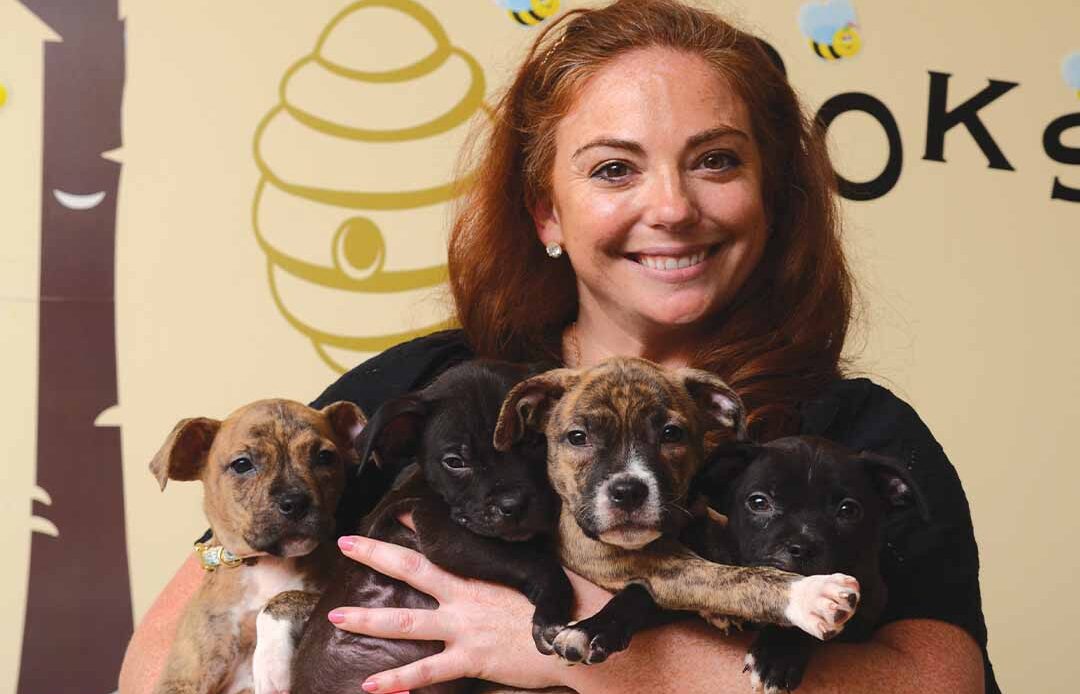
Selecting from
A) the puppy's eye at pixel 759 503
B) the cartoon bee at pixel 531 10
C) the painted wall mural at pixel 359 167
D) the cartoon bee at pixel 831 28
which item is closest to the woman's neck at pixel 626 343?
the puppy's eye at pixel 759 503

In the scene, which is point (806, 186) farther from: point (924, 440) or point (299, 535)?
point (299, 535)

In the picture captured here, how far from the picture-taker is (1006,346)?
13.8 ft

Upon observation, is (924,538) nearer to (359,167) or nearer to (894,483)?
(894,483)

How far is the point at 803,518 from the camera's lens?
5.41 feet

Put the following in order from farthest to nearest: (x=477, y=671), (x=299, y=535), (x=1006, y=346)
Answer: (x=1006, y=346), (x=299, y=535), (x=477, y=671)

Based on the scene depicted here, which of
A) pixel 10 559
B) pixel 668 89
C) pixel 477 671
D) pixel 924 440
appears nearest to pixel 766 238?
pixel 668 89

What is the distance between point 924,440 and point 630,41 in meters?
0.93

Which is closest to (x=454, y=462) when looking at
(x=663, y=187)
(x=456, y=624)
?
(x=456, y=624)

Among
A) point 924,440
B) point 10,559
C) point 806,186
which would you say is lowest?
point 10,559

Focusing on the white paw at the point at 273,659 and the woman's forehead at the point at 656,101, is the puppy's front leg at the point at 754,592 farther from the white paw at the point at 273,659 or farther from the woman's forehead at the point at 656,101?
the woman's forehead at the point at 656,101

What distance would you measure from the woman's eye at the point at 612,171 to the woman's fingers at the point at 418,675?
0.94m

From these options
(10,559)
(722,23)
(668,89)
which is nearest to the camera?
(668,89)

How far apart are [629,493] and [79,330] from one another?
2.82 meters

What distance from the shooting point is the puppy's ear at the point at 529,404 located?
5.92 feet
